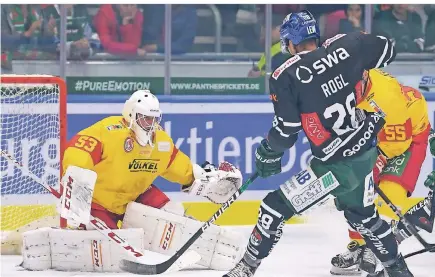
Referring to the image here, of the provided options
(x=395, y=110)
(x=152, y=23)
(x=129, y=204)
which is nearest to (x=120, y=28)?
(x=152, y=23)

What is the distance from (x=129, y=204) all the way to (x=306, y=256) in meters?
1.04

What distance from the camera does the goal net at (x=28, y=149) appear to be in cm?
625

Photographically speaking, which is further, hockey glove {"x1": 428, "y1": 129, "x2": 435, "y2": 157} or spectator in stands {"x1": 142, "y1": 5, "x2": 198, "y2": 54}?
spectator in stands {"x1": 142, "y1": 5, "x2": 198, "y2": 54}

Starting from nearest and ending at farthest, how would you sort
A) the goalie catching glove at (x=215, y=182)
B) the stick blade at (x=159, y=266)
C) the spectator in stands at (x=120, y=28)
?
1. the stick blade at (x=159, y=266)
2. the goalie catching glove at (x=215, y=182)
3. the spectator in stands at (x=120, y=28)

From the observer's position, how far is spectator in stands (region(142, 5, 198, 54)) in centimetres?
709

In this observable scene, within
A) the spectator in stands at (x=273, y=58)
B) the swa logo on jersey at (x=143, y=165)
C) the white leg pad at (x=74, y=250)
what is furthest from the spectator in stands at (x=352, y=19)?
the white leg pad at (x=74, y=250)

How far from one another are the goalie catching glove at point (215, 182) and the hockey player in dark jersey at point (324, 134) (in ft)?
2.70

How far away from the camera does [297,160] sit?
7.11 m

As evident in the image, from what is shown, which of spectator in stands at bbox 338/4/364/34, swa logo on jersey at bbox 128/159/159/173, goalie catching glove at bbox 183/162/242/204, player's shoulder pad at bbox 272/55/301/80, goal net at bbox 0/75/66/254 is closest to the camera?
player's shoulder pad at bbox 272/55/301/80

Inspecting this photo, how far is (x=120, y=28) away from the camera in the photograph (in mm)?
7113

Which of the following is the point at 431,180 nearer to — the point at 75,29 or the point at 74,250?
the point at 74,250

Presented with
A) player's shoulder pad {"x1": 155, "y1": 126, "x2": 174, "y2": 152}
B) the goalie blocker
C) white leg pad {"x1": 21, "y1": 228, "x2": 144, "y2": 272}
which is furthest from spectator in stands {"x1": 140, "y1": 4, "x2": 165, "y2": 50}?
white leg pad {"x1": 21, "y1": 228, "x2": 144, "y2": 272}

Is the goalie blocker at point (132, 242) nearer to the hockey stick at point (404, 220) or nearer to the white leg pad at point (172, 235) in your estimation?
the white leg pad at point (172, 235)

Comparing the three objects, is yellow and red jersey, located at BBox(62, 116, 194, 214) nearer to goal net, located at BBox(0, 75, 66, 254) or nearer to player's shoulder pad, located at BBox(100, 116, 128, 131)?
player's shoulder pad, located at BBox(100, 116, 128, 131)
